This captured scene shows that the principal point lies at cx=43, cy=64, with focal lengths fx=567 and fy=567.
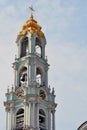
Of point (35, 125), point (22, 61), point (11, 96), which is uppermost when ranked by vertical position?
point (22, 61)

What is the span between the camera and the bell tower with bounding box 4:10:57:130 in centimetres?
8062

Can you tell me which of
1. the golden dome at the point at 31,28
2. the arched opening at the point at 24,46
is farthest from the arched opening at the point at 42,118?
the golden dome at the point at 31,28

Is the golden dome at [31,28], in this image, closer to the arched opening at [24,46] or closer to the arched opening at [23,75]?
the arched opening at [24,46]

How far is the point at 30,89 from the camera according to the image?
269 feet

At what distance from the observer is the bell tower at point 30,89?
3174 inches

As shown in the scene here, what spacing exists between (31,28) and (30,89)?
37.9 ft

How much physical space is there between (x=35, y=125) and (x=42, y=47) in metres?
14.9

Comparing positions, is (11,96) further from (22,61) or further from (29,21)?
(29,21)

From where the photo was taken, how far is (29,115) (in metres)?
79.9

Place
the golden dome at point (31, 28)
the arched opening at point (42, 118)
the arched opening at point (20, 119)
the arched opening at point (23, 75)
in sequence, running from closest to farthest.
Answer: the arched opening at point (20, 119), the arched opening at point (42, 118), the arched opening at point (23, 75), the golden dome at point (31, 28)

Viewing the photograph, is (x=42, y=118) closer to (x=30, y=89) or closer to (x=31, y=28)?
(x=30, y=89)

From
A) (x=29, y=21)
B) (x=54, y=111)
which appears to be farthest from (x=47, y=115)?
(x=29, y=21)

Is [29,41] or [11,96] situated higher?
[29,41]

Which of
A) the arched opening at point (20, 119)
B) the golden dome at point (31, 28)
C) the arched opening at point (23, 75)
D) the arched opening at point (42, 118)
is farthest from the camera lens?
the golden dome at point (31, 28)
